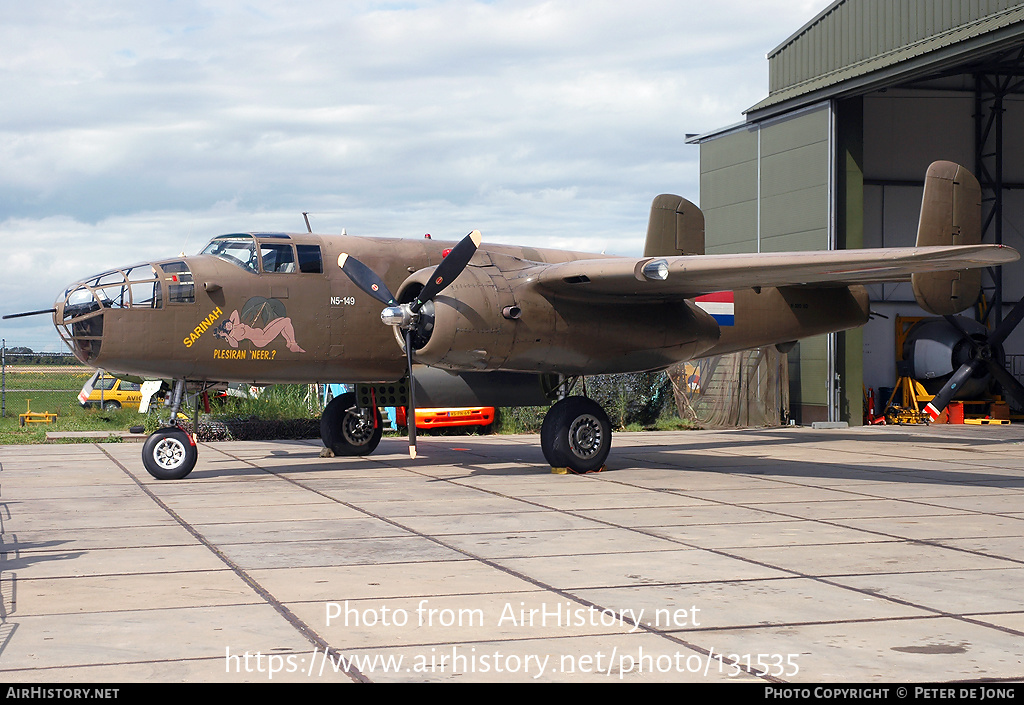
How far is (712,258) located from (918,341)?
61.0 feet

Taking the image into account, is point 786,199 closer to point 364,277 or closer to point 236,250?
point 364,277

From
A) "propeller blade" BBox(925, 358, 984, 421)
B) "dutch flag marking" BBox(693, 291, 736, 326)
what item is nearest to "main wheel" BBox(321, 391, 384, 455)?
"dutch flag marking" BBox(693, 291, 736, 326)

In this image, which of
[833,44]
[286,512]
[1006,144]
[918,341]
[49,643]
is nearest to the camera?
[49,643]

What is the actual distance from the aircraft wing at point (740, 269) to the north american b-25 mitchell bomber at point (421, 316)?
30 mm

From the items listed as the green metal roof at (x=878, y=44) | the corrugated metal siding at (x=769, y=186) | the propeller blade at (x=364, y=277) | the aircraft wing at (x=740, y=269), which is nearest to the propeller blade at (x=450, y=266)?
the propeller blade at (x=364, y=277)

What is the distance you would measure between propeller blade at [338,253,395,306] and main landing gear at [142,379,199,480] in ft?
10.7

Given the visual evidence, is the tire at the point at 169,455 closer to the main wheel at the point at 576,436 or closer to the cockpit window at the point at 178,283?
the cockpit window at the point at 178,283

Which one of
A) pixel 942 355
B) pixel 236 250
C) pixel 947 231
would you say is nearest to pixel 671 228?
pixel 947 231

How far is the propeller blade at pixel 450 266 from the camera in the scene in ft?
47.5

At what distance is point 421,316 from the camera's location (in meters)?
14.6

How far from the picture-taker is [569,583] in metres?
7.62

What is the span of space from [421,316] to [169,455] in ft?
14.1
